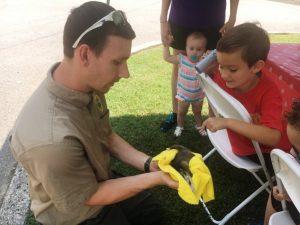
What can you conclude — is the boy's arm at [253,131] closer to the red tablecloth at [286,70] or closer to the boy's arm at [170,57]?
the red tablecloth at [286,70]

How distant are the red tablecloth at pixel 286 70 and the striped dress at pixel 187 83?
64cm

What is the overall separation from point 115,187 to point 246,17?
7600 mm

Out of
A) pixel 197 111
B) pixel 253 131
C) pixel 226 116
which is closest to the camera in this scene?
pixel 253 131

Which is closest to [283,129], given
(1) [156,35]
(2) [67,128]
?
(2) [67,128]

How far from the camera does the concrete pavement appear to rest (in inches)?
163

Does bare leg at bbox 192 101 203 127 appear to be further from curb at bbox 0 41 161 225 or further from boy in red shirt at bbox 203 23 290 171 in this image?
curb at bbox 0 41 161 225

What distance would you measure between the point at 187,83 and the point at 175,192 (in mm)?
951

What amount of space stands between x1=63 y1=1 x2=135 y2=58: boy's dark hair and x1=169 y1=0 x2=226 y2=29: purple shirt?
5.34ft

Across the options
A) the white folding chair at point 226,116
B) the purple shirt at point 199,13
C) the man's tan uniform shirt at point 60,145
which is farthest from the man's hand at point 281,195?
the purple shirt at point 199,13

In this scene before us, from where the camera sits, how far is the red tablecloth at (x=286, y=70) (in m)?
2.46

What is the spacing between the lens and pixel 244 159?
2242 millimetres

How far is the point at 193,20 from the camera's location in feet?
10.5

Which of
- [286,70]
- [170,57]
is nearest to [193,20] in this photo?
[170,57]

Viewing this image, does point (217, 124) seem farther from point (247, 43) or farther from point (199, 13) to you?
point (199, 13)
